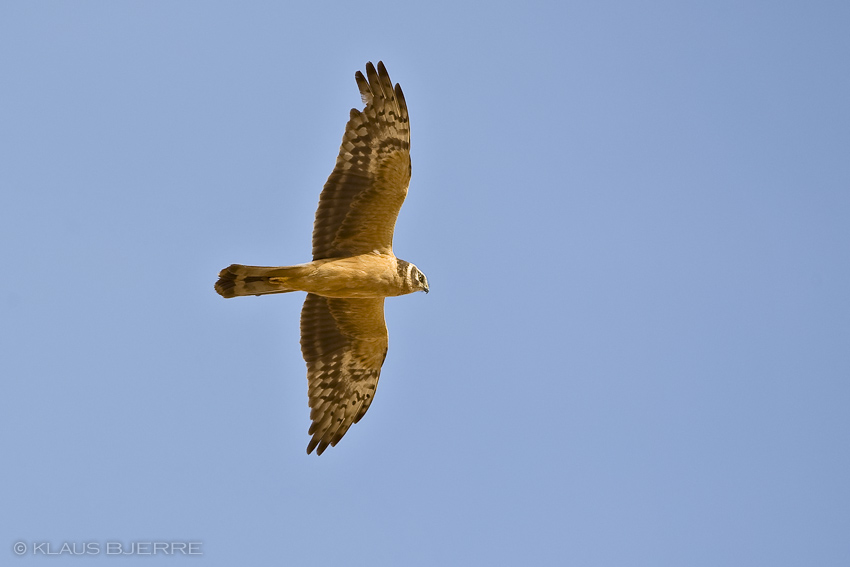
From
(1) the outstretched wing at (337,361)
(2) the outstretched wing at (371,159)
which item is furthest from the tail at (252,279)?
(1) the outstretched wing at (337,361)

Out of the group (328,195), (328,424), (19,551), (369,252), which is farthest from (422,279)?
(19,551)

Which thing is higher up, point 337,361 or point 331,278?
point 331,278

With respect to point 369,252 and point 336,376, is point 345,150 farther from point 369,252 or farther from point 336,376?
point 336,376

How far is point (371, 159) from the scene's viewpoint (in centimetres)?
1273

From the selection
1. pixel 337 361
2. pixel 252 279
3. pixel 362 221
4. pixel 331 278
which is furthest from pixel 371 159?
pixel 337 361

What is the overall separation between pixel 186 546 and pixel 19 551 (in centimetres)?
196

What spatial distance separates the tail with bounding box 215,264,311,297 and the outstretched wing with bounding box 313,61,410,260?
874 mm

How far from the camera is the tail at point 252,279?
1227cm

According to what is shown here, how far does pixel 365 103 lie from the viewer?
1277cm

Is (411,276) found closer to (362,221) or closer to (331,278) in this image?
(362,221)

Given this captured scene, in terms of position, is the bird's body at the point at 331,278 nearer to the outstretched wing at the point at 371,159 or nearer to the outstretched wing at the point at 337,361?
the outstretched wing at the point at 371,159

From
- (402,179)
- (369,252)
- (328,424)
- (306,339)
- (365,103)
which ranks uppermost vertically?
(365,103)

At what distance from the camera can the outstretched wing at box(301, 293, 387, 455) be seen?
13.9 meters

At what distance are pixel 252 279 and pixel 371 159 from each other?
6.73ft
